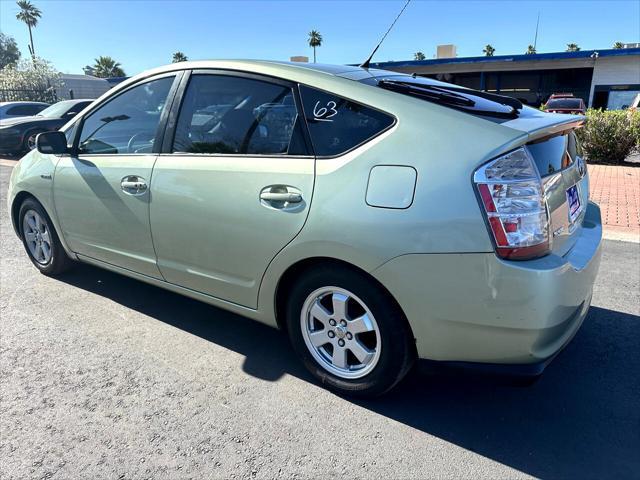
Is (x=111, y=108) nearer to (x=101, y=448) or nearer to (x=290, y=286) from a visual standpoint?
(x=290, y=286)

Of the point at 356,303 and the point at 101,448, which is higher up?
the point at 356,303

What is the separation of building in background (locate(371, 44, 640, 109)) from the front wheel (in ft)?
86.3

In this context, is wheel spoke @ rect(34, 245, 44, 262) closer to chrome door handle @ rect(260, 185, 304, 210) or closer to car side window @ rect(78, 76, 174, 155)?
car side window @ rect(78, 76, 174, 155)

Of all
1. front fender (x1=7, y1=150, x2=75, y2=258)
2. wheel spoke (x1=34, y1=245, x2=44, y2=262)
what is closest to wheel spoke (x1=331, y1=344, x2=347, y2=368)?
front fender (x1=7, y1=150, x2=75, y2=258)

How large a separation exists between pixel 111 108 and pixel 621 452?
3745 millimetres

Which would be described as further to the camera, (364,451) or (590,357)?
(590,357)

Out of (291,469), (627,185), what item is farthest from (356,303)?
(627,185)

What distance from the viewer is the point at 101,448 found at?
235 cm

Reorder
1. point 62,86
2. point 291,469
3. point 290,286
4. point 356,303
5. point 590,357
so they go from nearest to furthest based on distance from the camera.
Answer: point 291,469 < point 356,303 < point 290,286 < point 590,357 < point 62,86

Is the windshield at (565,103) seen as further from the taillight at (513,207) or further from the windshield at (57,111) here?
the taillight at (513,207)

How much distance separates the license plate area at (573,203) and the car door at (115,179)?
7.92 feet

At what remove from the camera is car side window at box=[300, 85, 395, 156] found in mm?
2404

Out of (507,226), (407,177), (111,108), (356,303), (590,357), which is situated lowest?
(590,357)

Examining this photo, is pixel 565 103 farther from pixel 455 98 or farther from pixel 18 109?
pixel 455 98
